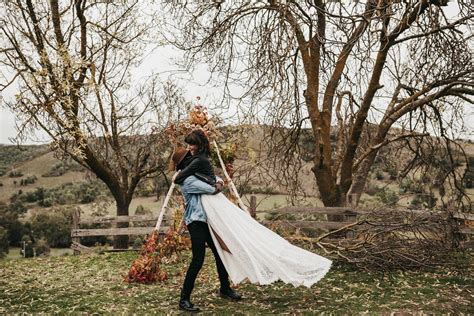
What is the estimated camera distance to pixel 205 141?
6629 millimetres

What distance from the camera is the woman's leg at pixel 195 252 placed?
6305 millimetres

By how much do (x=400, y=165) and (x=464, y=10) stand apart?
582 centimetres

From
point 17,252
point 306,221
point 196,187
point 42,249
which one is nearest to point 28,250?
point 42,249

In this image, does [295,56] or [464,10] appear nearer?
[464,10]

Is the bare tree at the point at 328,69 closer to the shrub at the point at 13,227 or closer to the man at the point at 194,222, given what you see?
the man at the point at 194,222

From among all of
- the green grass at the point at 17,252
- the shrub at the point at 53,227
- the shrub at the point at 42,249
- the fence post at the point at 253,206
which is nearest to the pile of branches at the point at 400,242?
the fence post at the point at 253,206

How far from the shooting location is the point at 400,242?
8.80m

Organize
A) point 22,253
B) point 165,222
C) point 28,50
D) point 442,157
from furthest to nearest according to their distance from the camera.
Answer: point 22,253 → point 165,222 → point 28,50 → point 442,157

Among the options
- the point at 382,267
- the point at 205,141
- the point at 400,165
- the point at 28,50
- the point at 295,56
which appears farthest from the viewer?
the point at 400,165

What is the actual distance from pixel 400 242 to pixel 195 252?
4039mm

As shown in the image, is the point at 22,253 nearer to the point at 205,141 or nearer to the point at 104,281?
the point at 104,281

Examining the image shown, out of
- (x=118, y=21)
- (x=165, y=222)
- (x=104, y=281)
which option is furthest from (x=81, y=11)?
(x=104, y=281)

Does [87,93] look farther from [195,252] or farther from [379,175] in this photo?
[379,175]

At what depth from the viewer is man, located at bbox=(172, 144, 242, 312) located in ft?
20.8
